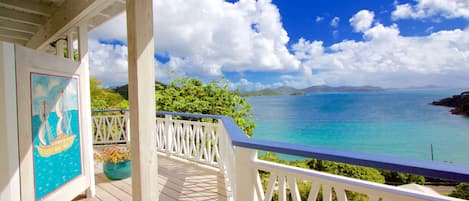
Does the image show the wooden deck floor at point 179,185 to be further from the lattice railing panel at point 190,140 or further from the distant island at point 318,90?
the distant island at point 318,90

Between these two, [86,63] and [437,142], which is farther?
[437,142]

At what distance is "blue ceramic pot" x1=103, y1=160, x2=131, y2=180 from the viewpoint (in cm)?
365

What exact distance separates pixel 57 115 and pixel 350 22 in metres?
27.5

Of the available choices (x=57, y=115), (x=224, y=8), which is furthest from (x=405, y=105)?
(x=57, y=115)

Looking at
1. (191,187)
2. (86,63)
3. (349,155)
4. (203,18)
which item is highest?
(203,18)

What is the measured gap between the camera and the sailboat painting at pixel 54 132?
227cm

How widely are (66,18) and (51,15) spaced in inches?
19.7

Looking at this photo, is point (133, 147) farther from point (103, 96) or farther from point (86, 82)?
point (103, 96)

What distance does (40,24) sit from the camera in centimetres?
341

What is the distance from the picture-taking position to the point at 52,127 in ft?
8.14

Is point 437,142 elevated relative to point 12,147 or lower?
lower

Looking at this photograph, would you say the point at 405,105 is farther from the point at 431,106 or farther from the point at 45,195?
the point at 45,195

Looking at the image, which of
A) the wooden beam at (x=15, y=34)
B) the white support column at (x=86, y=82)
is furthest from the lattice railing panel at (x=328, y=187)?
the wooden beam at (x=15, y=34)

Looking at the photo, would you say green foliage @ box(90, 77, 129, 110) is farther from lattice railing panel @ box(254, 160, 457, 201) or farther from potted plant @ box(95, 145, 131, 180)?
lattice railing panel @ box(254, 160, 457, 201)
